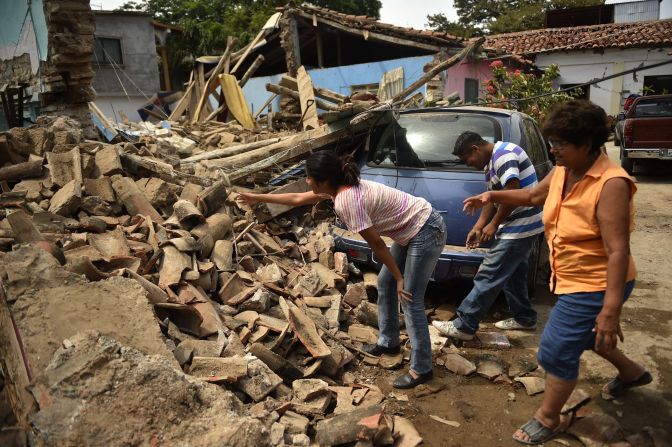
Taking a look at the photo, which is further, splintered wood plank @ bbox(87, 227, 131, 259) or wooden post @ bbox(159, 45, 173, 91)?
wooden post @ bbox(159, 45, 173, 91)

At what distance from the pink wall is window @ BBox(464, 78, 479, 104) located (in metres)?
0.15

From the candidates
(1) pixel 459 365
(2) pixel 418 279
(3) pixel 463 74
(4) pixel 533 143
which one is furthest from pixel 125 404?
(3) pixel 463 74

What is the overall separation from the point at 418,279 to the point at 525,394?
3.65 ft

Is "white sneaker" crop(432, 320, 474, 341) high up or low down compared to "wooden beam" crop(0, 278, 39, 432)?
down

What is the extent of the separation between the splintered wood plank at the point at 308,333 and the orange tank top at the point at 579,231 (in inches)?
65.0

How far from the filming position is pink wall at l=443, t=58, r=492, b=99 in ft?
46.8

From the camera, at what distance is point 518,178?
12.4 ft

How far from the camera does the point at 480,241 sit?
3684mm

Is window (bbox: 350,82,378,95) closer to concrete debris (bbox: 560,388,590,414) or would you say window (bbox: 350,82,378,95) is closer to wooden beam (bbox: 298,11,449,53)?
wooden beam (bbox: 298,11,449,53)

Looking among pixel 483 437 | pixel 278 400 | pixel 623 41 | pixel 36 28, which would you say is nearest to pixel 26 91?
pixel 36 28

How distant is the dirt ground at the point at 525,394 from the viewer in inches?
120

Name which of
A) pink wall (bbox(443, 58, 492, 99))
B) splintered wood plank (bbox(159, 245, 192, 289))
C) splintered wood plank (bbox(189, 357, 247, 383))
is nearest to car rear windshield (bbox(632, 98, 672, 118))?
pink wall (bbox(443, 58, 492, 99))

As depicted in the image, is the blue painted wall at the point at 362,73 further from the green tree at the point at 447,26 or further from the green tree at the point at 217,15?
the green tree at the point at 447,26

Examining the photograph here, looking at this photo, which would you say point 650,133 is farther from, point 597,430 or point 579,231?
point 579,231
